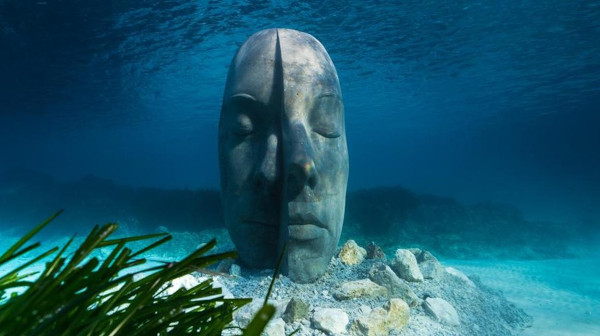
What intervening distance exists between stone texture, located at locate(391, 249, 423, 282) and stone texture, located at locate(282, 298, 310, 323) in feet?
7.05

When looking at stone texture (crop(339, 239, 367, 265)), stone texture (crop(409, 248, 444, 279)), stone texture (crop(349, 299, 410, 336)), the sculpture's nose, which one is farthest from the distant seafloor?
the sculpture's nose

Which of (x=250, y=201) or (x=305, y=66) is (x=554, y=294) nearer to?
(x=250, y=201)

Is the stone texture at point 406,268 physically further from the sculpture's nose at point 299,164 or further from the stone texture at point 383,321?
the sculpture's nose at point 299,164

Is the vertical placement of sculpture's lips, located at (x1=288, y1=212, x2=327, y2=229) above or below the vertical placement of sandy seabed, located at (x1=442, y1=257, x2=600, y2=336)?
above

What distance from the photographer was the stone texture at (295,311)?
3334 millimetres

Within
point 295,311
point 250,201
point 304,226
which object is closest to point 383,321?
point 295,311

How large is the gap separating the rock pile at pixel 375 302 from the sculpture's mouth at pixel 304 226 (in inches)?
23.1

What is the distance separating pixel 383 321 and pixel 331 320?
54cm

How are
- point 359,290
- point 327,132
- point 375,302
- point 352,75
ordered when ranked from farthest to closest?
point 352,75 → point 327,132 → point 359,290 → point 375,302

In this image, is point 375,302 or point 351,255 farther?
point 351,255

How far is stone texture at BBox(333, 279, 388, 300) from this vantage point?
3.96m

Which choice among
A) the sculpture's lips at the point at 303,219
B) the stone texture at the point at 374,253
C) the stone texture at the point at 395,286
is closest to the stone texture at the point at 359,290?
the stone texture at the point at 395,286

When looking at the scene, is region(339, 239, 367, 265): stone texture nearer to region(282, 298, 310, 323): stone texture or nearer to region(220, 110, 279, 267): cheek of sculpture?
region(220, 110, 279, 267): cheek of sculpture

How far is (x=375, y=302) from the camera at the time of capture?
391cm
